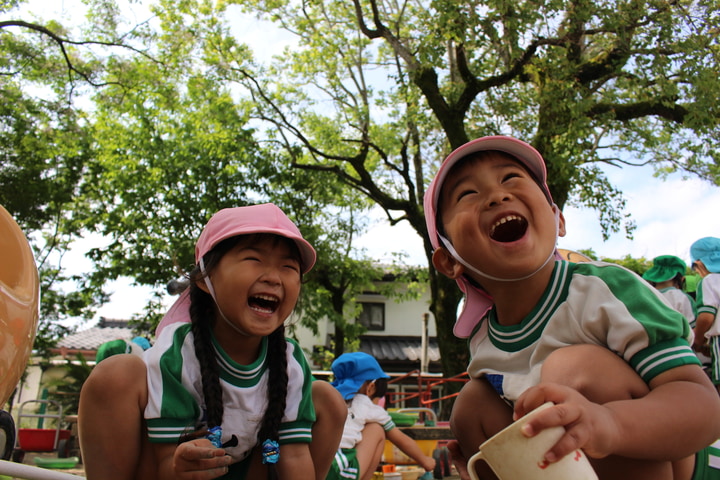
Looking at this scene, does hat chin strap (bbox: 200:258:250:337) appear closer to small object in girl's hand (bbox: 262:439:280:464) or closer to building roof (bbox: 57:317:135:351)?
small object in girl's hand (bbox: 262:439:280:464)

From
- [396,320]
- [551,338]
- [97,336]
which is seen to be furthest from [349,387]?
[97,336]

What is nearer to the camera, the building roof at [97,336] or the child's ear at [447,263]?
the child's ear at [447,263]

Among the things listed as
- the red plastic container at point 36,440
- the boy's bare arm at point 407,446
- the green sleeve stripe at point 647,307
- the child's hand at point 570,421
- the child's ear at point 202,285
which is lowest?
the red plastic container at point 36,440

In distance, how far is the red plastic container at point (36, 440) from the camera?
7840 millimetres

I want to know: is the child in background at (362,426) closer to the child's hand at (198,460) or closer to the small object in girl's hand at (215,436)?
the small object in girl's hand at (215,436)

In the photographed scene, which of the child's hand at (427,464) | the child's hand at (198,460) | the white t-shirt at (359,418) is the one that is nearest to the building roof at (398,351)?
the child's hand at (427,464)

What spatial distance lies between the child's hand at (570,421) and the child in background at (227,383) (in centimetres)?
89

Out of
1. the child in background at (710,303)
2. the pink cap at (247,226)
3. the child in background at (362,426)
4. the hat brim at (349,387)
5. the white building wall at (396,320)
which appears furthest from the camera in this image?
the white building wall at (396,320)

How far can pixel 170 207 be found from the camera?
11.6 metres

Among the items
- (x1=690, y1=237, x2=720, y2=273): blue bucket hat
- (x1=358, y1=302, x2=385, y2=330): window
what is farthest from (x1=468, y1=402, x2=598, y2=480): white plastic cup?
(x1=358, y1=302, x2=385, y2=330): window

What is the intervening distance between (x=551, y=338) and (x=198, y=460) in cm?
93

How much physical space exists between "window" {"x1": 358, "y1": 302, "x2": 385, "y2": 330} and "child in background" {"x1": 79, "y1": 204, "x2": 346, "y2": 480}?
882 inches

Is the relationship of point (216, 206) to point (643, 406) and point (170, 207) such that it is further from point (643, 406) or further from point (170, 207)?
point (643, 406)

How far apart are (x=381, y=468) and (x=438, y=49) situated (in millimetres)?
6345
